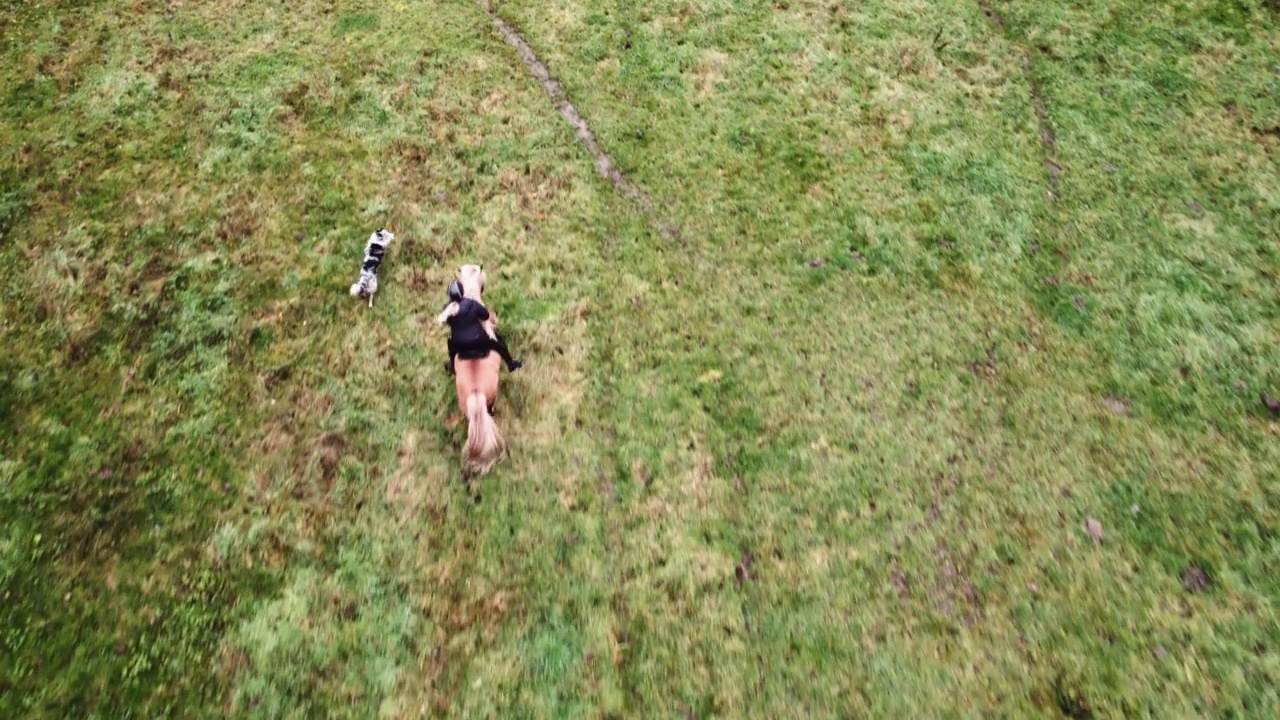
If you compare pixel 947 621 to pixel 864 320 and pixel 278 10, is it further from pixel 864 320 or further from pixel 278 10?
pixel 278 10

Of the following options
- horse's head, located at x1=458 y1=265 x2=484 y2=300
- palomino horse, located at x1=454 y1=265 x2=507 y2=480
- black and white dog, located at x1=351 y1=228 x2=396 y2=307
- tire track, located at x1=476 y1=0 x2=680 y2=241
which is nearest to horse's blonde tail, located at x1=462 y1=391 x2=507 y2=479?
palomino horse, located at x1=454 y1=265 x2=507 y2=480

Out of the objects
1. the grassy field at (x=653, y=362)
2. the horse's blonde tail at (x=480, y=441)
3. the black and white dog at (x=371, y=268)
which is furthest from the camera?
the black and white dog at (x=371, y=268)

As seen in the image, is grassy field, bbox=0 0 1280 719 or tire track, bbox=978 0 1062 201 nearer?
grassy field, bbox=0 0 1280 719

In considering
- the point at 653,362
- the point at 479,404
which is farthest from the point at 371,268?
the point at 653,362

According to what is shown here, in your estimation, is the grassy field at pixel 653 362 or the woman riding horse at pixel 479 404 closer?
the grassy field at pixel 653 362

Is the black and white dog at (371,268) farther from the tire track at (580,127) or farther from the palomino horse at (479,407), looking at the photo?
the tire track at (580,127)

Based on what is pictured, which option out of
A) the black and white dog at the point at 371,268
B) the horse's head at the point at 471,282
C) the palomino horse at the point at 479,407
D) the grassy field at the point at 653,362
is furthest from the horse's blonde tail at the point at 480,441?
the black and white dog at the point at 371,268

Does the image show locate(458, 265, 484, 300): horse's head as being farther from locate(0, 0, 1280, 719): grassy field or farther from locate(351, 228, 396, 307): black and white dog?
locate(351, 228, 396, 307): black and white dog
